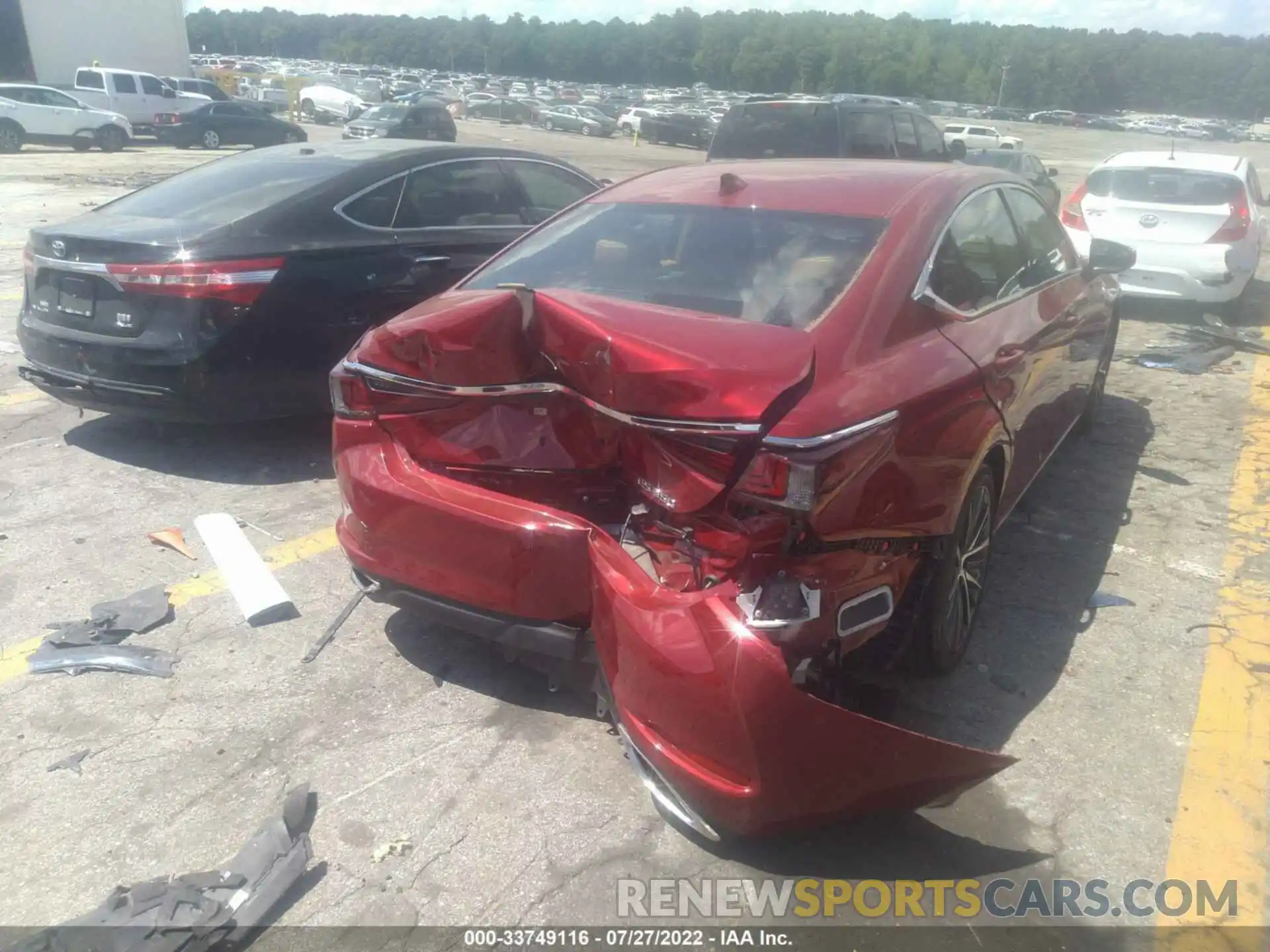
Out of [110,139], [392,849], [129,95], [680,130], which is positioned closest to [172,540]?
[392,849]

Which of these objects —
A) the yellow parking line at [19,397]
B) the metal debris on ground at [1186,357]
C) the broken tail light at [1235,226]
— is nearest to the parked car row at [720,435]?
the yellow parking line at [19,397]

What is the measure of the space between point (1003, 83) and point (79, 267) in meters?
99.2

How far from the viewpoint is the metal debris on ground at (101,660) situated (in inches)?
139

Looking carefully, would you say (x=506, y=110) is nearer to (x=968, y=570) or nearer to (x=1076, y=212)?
(x=1076, y=212)

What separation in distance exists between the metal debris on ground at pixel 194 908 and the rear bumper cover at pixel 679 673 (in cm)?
83

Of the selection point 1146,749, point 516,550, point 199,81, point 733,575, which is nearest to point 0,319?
point 516,550

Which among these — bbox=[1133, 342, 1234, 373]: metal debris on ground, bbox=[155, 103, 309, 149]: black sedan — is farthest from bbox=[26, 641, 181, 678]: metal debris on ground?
bbox=[155, 103, 309, 149]: black sedan

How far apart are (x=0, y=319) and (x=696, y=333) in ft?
24.7

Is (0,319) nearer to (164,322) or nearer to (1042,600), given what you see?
(164,322)

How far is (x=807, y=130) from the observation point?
11.7 m

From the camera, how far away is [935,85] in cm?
9469

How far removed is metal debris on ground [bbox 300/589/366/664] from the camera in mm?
3639

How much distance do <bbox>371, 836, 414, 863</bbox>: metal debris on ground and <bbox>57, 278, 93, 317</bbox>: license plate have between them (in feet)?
11.6

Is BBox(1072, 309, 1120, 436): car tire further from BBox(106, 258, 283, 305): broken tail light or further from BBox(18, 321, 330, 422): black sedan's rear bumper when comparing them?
BBox(106, 258, 283, 305): broken tail light
